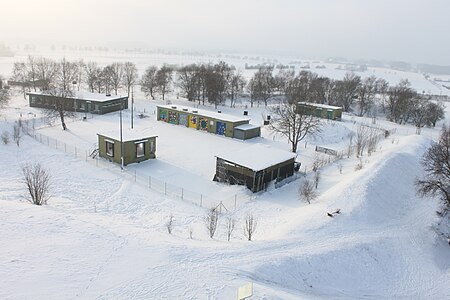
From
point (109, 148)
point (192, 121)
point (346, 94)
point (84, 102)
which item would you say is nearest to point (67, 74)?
point (84, 102)

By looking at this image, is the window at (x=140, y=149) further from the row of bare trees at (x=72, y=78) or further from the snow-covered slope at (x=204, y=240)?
the row of bare trees at (x=72, y=78)

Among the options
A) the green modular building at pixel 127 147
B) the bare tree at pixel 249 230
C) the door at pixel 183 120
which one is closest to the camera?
the bare tree at pixel 249 230

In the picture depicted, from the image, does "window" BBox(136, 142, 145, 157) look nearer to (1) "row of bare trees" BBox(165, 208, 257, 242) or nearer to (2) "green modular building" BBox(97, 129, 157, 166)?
(2) "green modular building" BBox(97, 129, 157, 166)

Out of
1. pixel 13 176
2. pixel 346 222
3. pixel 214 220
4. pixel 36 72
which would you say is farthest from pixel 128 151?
pixel 36 72

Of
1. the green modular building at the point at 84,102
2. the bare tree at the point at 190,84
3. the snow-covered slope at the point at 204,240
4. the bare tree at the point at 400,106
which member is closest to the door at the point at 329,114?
the bare tree at the point at 400,106

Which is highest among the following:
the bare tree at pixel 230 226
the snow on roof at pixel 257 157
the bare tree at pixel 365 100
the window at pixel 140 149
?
the bare tree at pixel 365 100

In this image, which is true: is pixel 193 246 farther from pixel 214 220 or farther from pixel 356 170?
pixel 356 170

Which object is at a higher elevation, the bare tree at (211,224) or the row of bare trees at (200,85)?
the row of bare trees at (200,85)

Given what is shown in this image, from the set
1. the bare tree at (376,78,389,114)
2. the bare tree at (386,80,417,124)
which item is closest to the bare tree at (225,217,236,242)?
the bare tree at (386,80,417,124)
